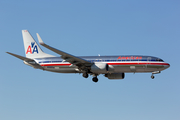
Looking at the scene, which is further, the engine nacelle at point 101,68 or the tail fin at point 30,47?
the tail fin at point 30,47

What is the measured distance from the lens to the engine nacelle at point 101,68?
53688mm

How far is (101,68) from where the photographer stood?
5375cm

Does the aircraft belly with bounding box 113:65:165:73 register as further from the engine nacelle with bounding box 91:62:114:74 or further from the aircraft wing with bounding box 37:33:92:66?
the aircraft wing with bounding box 37:33:92:66

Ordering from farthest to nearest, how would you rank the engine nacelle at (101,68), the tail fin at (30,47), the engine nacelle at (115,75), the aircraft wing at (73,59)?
the tail fin at (30,47) → the engine nacelle at (115,75) → the engine nacelle at (101,68) → the aircraft wing at (73,59)

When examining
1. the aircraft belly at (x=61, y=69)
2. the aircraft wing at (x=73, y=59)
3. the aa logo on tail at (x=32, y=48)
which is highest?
the aa logo on tail at (x=32, y=48)

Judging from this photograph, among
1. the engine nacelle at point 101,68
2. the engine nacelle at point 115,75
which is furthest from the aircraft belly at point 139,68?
the engine nacelle at point 115,75

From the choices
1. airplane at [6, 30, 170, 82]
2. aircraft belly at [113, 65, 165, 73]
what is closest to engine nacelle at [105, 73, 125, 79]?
airplane at [6, 30, 170, 82]

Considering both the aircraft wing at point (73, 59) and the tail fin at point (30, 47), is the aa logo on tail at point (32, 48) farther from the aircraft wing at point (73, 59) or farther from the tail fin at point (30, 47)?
the aircraft wing at point (73, 59)

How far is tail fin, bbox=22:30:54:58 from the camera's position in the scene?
6264 centimetres

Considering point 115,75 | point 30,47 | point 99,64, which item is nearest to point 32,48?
point 30,47

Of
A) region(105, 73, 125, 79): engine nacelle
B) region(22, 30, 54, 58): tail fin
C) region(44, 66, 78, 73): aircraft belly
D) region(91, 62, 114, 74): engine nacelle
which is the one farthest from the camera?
region(22, 30, 54, 58): tail fin

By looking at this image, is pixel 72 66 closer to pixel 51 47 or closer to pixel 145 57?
pixel 51 47

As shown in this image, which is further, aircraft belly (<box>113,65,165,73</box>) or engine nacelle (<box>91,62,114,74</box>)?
engine nacelle (<box>91,62,114,74</box>)

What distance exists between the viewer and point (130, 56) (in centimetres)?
5469
